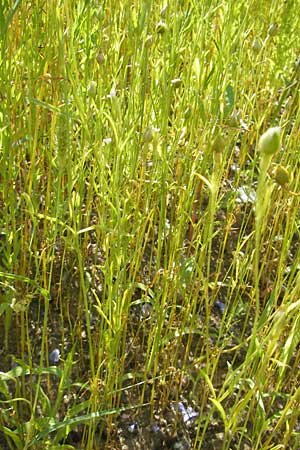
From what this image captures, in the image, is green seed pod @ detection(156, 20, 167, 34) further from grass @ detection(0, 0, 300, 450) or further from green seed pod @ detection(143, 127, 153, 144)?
green seed pod @ detection(143, 127, 153, 144)

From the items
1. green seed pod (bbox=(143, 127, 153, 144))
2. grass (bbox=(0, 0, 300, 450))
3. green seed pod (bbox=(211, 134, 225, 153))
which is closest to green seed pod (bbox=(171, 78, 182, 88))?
grass (bbox=(0, 0, 300, 450))

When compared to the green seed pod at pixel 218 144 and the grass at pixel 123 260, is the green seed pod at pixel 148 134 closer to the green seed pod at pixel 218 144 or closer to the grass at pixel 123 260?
the grass at pixel 123 260

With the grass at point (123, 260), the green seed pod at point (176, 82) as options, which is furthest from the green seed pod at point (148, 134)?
the green seed pod at point (176, 82)

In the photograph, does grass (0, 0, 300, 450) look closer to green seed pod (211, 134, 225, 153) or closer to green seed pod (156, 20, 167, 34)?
green seed pod (156, 20, 167, 34)

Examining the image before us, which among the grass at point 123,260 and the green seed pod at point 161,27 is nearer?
the grass at point 123,260

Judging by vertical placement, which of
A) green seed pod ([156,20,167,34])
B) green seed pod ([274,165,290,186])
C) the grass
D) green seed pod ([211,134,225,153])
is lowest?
the grass

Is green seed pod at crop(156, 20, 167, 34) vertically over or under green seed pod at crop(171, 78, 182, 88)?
over

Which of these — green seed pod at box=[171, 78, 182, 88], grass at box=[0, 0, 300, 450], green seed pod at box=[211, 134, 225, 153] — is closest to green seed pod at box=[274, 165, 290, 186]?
green seed pod at box=[211, 134, 225, 153]

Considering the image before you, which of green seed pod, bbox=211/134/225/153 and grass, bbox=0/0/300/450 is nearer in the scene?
green seed pod, bbox=211/134/225/153

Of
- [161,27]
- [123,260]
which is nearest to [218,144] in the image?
[123,260]

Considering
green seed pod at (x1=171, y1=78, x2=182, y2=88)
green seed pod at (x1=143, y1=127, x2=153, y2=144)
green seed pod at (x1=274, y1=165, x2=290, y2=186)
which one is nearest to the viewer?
green seed pod at (x1=274, y1=165, x2=290, y2=186)

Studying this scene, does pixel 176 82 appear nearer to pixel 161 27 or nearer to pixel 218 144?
pixel 161 27

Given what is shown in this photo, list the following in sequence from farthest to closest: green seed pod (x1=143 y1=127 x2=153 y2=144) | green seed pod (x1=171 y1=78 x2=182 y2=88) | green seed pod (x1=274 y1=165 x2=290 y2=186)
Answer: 1. green seed pod (x1=171 y1=78 x2=182 y2=88)
2. green seed pod (x1=143 y1=127 x2=153 y2=144)
3. green seed pod (x1=274 y1=165 x2=290 y2=186)

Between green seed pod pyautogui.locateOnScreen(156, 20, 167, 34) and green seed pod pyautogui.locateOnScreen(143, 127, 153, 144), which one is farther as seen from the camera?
green seed pod pyautogui.locateOnScreen(156, 20, 167, 34)
